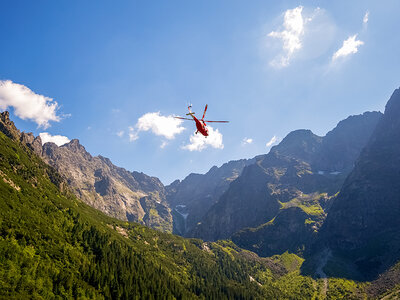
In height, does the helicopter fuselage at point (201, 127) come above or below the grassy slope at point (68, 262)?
above

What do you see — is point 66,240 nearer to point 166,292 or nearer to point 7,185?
point 7,185

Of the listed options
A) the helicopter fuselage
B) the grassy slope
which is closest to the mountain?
the grassy slope

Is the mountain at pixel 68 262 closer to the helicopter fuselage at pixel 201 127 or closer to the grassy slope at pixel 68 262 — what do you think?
the grassy slope at pixel 68 262

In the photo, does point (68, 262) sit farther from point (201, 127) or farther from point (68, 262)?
point (201, 127)

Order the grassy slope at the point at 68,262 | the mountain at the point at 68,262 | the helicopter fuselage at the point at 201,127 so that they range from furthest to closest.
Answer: the grassy slope at the point at 68,262, the mountain at the point at 68,262, the helicopter fuselage at the point at 201,127

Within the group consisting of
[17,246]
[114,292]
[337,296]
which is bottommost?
[337,296]

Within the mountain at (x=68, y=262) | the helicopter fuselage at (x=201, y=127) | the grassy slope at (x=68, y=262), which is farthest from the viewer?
the grassy slope at (x=68, y=262)

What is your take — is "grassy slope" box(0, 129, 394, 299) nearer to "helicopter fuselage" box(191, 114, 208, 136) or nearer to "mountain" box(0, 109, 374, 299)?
"mountain" box(0, 109, 374, 299)

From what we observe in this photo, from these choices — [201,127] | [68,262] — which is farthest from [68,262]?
[201,127]

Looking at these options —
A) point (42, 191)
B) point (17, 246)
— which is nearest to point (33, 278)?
point (17, 246)

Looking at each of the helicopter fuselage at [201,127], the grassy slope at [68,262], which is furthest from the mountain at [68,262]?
the helicopter fuselage at [201,127]

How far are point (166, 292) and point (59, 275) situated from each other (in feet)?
189

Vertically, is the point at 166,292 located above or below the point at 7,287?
below

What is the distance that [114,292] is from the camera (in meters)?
120
